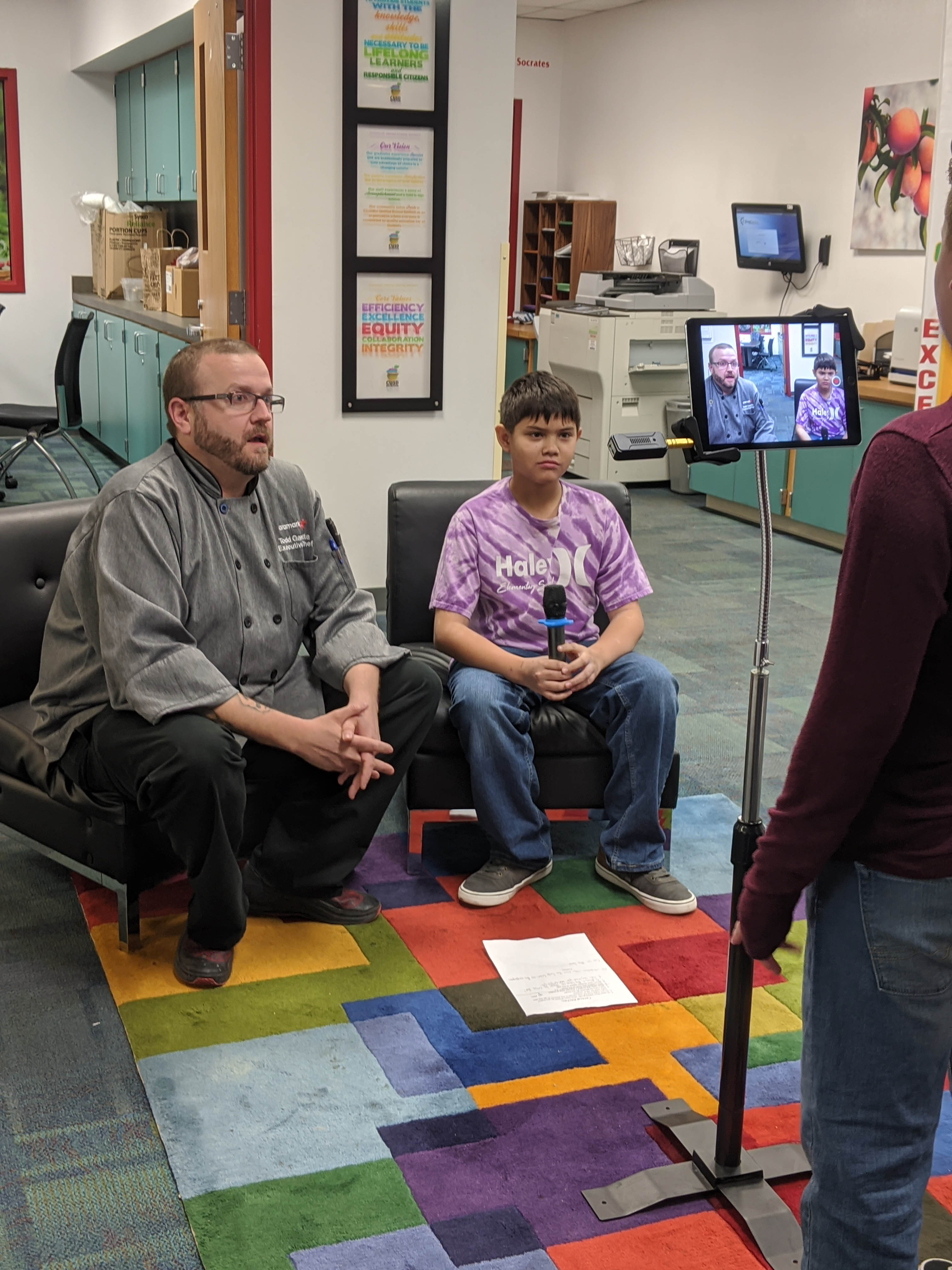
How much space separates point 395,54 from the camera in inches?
158

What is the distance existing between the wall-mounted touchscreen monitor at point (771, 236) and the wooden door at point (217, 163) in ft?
12.0

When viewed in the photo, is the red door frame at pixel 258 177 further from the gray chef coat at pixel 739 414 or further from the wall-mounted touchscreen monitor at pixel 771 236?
the wall-mounted touchscreen monitor at pixel 771 236

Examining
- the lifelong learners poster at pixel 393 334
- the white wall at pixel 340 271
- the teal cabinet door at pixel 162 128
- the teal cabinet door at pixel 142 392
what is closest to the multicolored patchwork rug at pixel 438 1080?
the white wall at pixel 340 271

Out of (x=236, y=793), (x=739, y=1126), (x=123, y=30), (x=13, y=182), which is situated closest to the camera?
(x=739, y=1126)

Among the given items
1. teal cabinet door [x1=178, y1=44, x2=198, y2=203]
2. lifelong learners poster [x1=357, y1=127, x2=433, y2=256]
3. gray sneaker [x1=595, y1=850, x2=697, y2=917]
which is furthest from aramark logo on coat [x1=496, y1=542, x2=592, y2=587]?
teal cabinet door [x1=178, y1=44, x2=198, y2=203]

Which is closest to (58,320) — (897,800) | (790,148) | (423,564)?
(790,148)

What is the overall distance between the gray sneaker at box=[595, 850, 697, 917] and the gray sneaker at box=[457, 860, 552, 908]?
17cm

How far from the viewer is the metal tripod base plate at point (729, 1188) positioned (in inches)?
67.7

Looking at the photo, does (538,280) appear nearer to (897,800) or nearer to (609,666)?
(609,666)

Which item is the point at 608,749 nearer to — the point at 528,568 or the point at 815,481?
the point at 528,568

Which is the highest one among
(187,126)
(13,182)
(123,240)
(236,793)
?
(187,126)

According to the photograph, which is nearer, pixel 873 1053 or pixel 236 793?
pixel 873 1053

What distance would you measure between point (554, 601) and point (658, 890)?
25.5 inches

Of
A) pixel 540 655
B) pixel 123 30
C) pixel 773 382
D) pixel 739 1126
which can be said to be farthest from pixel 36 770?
pixel 123 30
